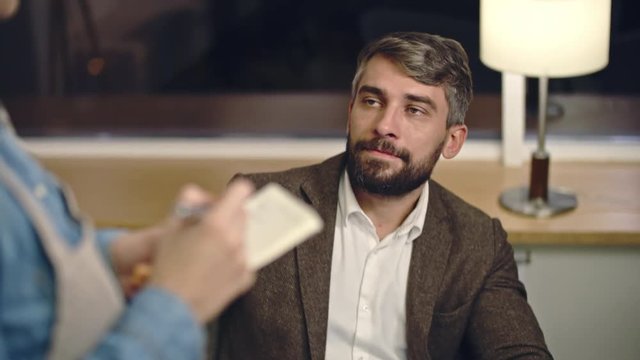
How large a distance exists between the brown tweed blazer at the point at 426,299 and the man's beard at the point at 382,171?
0.08m

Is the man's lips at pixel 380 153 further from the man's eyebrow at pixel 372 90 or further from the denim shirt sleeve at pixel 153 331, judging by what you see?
the denim shirt sleeve at pixel 153 331

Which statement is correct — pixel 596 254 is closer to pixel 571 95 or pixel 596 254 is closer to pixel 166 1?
pixel 571 95

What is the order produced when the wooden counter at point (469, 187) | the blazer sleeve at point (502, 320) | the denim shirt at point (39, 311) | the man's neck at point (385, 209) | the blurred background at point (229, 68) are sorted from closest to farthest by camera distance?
1. the denim shirt at point (39, 311)
2. the blazer sleeve at point (502, 320)
3. the man's neck at point (385, 209)
4. the wooden counter at point (469, 187)
5. the blurred background at point (229, 68)

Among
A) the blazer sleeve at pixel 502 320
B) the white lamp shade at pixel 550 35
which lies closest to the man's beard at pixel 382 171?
the blazer sleeve at pixel 502 320

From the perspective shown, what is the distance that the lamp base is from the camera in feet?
8.04

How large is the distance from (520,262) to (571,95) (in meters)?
0.71

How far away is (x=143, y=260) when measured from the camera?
3.47ft

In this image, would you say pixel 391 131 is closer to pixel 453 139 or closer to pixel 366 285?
pixel 453 139

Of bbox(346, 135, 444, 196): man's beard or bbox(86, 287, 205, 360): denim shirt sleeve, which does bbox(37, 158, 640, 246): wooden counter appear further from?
bbox(86, 287, 205, 360): denim shirt sleeve

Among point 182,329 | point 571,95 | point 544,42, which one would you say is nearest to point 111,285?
point 182,329

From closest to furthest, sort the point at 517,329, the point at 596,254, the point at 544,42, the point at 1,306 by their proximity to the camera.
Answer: the point at 1,306 < the point at 517,329 < the point at 544,42 < the point at 596,254

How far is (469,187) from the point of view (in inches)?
104

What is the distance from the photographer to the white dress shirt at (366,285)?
1924mm

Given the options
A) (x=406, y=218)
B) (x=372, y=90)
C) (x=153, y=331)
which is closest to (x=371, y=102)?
(x=372, y=90)
